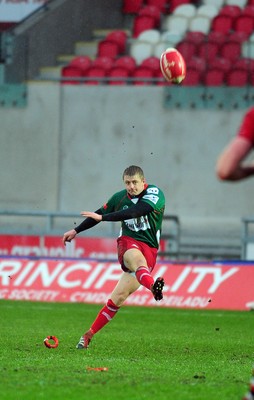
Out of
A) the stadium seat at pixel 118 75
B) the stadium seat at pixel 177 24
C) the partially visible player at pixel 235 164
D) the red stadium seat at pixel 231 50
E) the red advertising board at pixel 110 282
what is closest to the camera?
the partially visible player at pixel 235 164

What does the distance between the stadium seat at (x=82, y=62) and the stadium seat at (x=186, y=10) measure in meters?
2.48

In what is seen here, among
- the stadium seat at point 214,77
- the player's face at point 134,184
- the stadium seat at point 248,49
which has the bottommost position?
the player's face at point 134,184

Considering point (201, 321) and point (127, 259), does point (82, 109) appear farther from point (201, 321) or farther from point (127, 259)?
point (127, 259)

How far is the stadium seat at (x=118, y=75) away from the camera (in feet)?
81.3

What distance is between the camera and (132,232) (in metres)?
13.0

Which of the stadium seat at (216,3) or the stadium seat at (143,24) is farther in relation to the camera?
the stadium seat at (143,24)

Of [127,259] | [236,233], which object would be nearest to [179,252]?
[236,233]

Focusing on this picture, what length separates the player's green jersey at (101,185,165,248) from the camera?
42.0 ft

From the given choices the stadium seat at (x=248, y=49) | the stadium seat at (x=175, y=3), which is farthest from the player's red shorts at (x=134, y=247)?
the stadium seat at (x=175, y=3)

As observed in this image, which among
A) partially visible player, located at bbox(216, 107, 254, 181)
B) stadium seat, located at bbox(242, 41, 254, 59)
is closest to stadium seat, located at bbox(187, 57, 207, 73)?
stadium seat, located at bbox(242, 41, 254, 59)

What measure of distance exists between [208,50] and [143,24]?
3.99 m

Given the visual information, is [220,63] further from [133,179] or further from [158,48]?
[133,179]

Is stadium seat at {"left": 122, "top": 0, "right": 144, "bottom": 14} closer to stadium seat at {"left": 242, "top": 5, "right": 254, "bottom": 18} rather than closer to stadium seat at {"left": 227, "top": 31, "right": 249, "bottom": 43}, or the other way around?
stadium seat at {"left": 242, "top": 5, "right": 254, "bottom": 18}

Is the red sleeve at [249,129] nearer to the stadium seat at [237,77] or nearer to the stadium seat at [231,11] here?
the stadium seat at [237,77]
